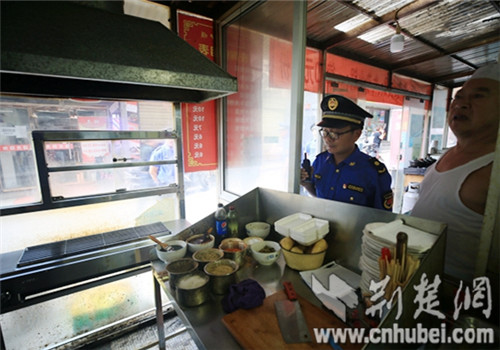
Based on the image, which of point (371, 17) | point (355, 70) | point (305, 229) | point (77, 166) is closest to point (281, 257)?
point (305, 229)

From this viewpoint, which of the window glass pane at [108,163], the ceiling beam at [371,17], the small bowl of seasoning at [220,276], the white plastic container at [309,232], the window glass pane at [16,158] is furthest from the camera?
the ceiling beam at [371,17]

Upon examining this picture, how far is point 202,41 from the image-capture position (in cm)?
238

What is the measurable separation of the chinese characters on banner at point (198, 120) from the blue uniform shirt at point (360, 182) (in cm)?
145

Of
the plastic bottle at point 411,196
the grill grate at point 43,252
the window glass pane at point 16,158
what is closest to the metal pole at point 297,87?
the grill grate at point 43,252

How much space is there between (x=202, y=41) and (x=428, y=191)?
2.35 m

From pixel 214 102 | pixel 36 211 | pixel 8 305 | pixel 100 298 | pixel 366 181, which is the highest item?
pixel 214 102

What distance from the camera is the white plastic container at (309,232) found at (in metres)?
1.12

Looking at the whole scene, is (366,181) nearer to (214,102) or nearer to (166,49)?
(166,49)

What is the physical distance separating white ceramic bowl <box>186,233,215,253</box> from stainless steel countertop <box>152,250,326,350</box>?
17 centimetres

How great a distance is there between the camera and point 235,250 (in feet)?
4.09

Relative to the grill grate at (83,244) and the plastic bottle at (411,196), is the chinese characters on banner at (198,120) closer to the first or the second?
the grill grate at (83,244)

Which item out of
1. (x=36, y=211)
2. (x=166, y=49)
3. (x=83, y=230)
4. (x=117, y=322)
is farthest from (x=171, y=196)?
→ (x=166, y=49)

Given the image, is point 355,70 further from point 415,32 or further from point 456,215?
point 456,215

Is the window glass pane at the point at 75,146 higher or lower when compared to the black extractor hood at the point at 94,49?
lower
